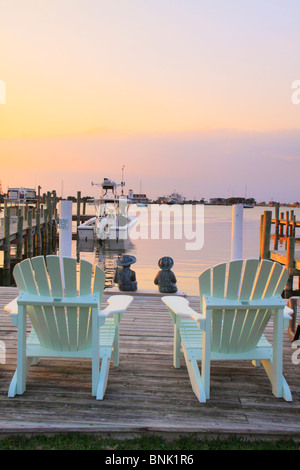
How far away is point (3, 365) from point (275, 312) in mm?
2175

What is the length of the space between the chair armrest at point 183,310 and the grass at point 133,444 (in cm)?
70

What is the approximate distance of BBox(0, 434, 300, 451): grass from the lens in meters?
2.21

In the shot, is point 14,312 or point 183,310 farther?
point 183,310

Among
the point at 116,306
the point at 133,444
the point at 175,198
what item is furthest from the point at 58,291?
the point at 175,198

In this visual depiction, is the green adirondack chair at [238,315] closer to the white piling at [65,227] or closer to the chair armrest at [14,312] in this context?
the chair armrest at [14,312]

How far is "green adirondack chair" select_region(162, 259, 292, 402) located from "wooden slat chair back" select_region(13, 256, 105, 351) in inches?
27.8

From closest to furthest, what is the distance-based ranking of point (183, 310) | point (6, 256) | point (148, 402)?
point (148, 402), point (183, 310), point (6, 256)

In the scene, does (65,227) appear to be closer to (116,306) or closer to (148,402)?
(116,306)

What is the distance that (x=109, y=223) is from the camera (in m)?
25.5

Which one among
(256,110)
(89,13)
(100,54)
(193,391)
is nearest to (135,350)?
(193,391)

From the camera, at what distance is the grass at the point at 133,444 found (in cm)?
221

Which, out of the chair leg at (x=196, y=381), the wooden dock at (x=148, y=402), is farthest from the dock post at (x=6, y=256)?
the chair leg at (x=196, y=381)

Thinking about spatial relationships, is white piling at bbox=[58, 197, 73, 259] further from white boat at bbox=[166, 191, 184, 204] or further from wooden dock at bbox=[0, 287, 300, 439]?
white boat at bbox=[166, 191, 184, 204]

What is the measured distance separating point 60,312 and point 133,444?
95 cm
